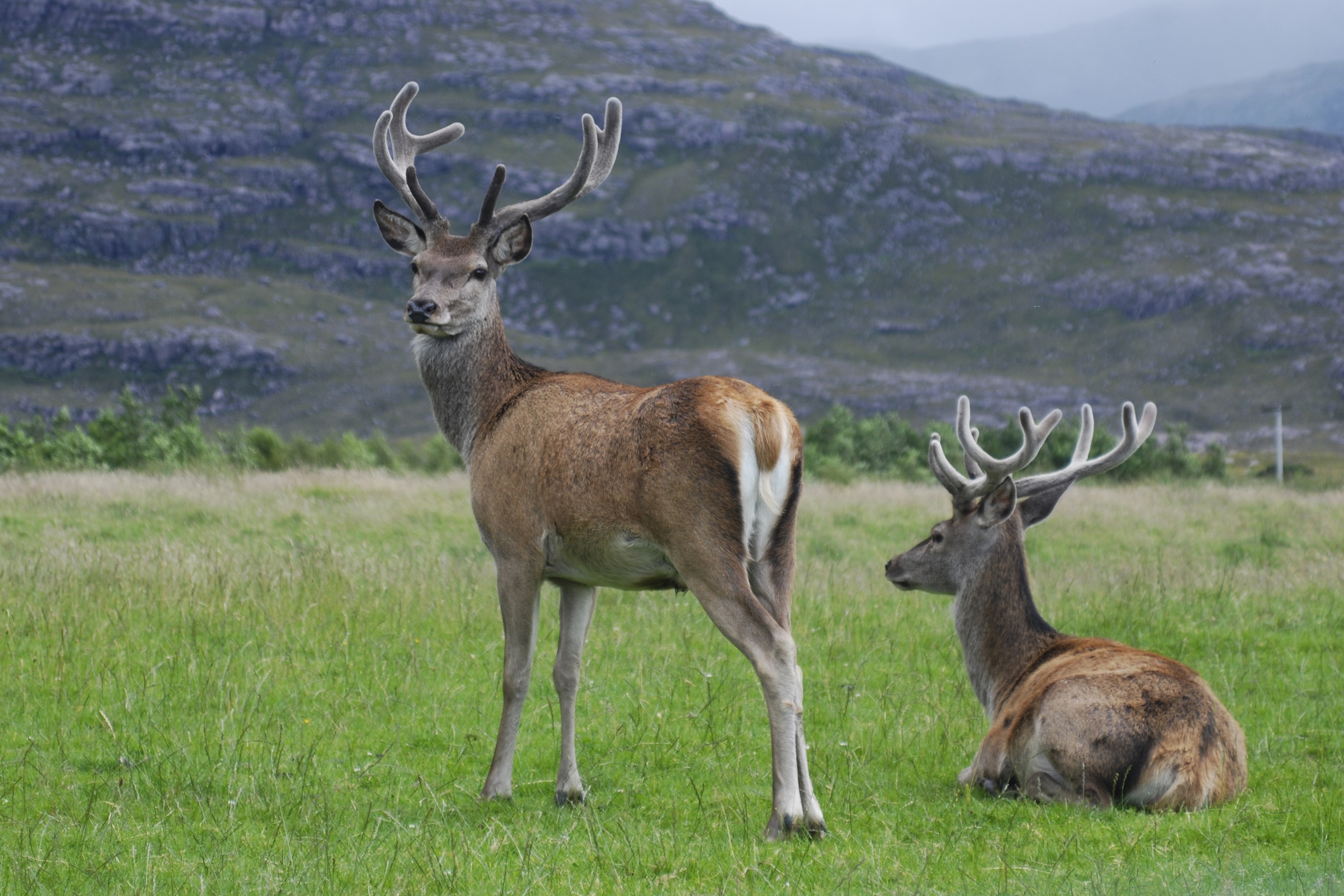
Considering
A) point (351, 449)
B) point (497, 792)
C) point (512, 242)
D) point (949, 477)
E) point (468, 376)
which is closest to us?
point (497, 792)

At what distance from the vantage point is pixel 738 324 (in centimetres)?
13625

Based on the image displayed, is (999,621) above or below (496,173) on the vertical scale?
below

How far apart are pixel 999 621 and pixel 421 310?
137 inches

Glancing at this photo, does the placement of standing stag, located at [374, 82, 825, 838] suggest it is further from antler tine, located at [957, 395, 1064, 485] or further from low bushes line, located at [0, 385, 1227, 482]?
low bushes line, located at [0, 385, 1227, 482]

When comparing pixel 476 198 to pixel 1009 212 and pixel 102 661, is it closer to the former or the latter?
pixel 1009 212

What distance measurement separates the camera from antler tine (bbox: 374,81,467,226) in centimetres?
691

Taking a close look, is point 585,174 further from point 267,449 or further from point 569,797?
point 267,449

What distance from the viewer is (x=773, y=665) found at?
4.95 m

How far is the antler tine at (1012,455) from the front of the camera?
21.7 feet

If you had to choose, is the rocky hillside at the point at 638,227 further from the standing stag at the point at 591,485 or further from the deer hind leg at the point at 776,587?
the deer hind leg at the point at 776,587

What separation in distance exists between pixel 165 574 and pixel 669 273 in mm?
136570

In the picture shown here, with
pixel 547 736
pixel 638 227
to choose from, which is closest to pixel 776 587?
pixel 547 736

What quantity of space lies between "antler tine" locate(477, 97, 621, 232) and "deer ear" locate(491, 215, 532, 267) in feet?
0.10

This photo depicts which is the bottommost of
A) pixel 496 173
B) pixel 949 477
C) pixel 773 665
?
pixel 773 665
